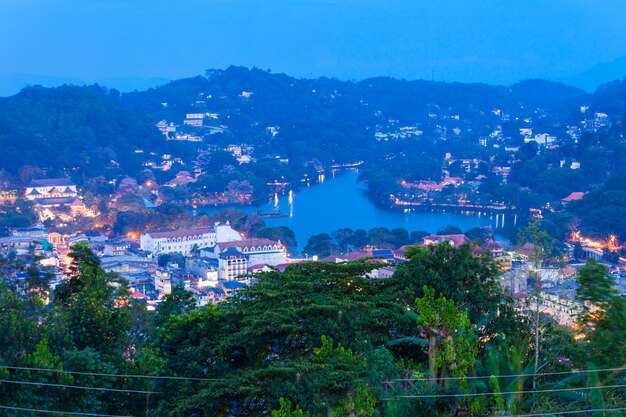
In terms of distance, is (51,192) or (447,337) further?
(51,192)

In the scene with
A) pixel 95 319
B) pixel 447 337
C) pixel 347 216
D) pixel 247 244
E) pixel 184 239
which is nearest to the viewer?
pixel 447 337

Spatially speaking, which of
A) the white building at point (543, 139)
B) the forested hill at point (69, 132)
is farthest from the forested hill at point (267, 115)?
the white building at point (543, 139)

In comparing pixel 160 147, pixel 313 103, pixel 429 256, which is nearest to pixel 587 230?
pixel 429 256

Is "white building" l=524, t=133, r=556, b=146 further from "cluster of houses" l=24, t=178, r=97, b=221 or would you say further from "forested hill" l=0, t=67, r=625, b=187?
"cluster of houses" l=24, t=178, r=97, b=221

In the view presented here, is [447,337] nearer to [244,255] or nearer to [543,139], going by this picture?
[244,255]

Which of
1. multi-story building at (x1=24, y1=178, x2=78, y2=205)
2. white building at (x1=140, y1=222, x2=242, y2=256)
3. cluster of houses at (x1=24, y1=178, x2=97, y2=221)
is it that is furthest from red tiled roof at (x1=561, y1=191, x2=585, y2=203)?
multi-story building at (x1=24, y1=178, x2=78, y2=205)

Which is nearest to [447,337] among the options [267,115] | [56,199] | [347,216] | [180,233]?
[180,233]
